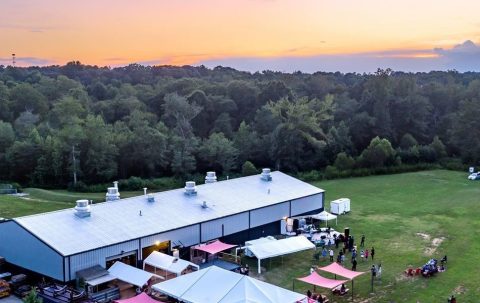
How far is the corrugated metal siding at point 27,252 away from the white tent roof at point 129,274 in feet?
8.57

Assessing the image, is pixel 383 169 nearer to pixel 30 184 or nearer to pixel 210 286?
pixel 30 184

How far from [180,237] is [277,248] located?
5.67 metres

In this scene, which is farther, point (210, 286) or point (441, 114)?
point (441, 114)

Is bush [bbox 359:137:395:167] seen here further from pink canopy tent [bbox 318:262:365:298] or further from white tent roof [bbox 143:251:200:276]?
white tent roof [bbox 143:251:200:276]

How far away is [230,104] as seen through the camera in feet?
267

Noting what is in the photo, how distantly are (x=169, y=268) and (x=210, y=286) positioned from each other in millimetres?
5114

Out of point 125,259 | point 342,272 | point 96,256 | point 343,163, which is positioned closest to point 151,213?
point 125,259

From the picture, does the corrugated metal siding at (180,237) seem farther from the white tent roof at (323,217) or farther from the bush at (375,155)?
the bush at (375,155)

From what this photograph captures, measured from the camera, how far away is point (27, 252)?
2844 cm

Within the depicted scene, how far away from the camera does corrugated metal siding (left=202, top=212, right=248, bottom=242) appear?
33.3 meters

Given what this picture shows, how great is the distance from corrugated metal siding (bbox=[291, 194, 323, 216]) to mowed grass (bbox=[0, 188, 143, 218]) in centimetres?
2035

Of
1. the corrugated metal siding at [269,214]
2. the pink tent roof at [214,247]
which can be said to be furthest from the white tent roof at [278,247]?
the corrugated metal siding at [269,214]

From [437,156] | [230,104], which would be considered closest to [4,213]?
[230,104]

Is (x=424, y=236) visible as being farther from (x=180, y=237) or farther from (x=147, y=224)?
(x=147, y=224)
